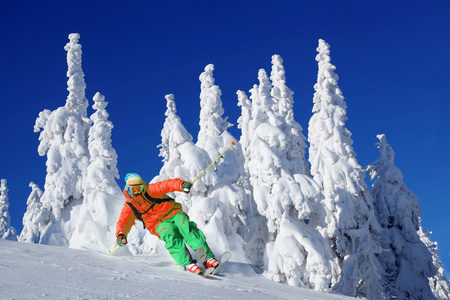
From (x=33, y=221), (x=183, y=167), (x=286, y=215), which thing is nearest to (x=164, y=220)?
(x=286, y=215)

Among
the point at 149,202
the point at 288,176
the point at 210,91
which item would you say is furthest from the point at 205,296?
the point at 210,91

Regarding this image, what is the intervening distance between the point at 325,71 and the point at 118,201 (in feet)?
44.1

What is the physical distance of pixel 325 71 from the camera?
76.9 feet

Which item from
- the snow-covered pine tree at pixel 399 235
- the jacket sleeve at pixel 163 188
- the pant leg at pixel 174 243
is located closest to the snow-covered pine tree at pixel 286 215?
the pant leg at pixel 174 243

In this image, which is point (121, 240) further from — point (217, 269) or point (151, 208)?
point (217, 269)

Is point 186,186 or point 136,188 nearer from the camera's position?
point 186,186

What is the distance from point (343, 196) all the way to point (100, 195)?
1153 centimetres

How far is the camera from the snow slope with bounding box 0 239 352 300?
164 inches

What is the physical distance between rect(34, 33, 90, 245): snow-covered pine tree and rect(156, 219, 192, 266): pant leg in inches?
640

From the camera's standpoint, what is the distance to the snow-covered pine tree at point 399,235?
21969 mm

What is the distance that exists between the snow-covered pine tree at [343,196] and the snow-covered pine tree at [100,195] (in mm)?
10094

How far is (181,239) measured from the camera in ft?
26.5

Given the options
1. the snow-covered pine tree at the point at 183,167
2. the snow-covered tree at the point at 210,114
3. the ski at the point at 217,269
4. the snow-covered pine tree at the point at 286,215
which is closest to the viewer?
the ski at the point at 217,269

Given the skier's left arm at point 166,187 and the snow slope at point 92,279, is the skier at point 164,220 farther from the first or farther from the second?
the snow slope at point 92,279
